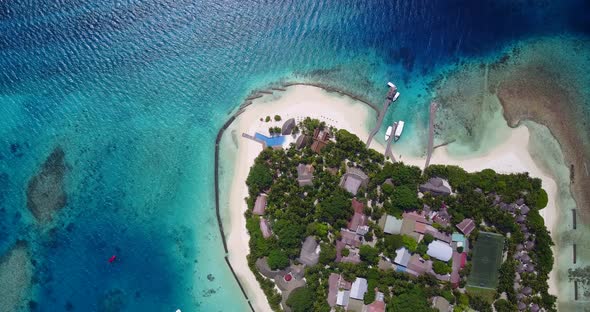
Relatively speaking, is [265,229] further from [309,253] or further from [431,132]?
[431,132]

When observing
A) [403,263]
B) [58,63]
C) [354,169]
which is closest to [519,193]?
[403,263]

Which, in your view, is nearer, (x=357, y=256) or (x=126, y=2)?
(x=357, y=256)

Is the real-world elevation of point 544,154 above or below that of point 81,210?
above

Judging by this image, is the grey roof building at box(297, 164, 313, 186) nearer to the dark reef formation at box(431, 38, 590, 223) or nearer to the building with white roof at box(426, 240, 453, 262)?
the building with white roof at box(426, 240, 453, 262)

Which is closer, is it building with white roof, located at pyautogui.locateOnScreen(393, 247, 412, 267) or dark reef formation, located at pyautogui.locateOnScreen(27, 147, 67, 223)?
building with white roof, located at pyautogui.locateOnScreen(393, 247, 412, 267)

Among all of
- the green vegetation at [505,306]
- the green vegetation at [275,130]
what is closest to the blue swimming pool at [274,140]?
the green vegetation at [275,130]

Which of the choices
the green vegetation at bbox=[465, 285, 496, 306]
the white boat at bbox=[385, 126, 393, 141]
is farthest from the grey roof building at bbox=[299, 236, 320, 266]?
the green vegetation at bbox=[465, 285, 496, 306]

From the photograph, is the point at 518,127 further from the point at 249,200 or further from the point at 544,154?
the point at 249,200
